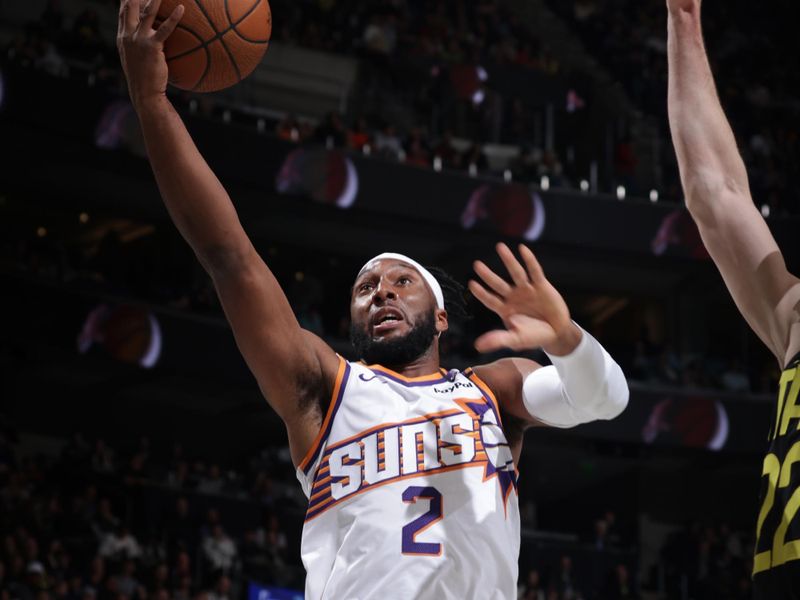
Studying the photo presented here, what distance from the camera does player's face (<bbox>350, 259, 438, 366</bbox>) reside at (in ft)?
12.7

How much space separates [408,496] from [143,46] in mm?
1533

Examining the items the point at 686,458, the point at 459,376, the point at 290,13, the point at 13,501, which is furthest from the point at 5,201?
the point at 459,376

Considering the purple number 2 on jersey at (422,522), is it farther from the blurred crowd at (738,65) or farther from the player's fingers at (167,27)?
the blurred crowd at (738,65)

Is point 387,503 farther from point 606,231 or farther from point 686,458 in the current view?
point 686,458

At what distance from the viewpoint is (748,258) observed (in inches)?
118

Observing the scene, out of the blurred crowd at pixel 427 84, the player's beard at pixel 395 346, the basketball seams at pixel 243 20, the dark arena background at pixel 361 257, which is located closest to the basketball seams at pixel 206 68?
the basketball seams at pixel 243 20

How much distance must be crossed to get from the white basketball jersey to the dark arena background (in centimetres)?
887

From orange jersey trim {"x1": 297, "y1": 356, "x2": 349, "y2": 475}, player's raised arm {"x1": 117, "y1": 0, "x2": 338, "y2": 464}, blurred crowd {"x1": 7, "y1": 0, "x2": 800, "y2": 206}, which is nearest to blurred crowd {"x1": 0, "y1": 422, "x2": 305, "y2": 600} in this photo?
blurred crowd {"x1": 7, "y1": 0, "x2": 800, "y2": 206}

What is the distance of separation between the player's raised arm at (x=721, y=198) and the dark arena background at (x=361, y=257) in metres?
9.75

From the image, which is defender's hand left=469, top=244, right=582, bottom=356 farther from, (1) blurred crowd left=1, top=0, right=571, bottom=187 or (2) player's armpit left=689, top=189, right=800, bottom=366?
(1) blurred crowd left=1, top=0, right=571, bottom=187

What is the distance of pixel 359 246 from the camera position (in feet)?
70.7

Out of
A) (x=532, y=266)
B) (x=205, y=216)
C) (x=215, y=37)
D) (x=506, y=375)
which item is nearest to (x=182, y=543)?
(x=506, y=375)

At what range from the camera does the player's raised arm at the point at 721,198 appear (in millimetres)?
2939

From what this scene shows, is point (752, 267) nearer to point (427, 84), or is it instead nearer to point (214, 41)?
point (214, 41)
